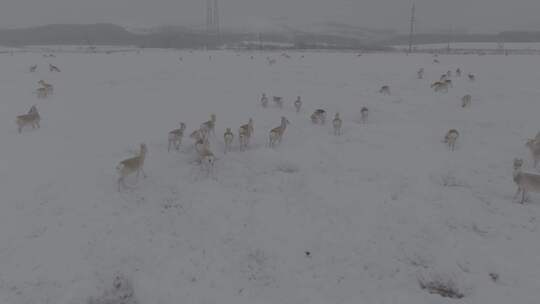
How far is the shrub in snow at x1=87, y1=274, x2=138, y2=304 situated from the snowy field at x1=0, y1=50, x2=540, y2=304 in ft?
0.20

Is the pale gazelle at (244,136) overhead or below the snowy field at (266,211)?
overhead

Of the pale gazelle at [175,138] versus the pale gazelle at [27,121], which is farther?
the pale gazelle at [27,121]

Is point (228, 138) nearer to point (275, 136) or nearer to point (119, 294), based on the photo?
point (275, 136)

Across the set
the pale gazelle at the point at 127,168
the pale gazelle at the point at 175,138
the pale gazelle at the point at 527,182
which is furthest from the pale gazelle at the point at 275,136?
the pale gazelle at the point at 527,182

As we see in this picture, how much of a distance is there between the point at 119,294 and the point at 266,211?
14.9 feet

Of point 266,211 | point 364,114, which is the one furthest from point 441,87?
point 266,211

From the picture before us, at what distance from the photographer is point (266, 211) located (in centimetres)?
1187

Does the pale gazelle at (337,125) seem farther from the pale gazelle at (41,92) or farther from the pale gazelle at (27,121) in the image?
the pale gazelle at (41,92)

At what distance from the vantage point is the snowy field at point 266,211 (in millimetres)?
9102

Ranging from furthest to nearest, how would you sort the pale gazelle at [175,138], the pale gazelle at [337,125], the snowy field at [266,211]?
the pale gazelle at [337,125]
the pale gazelle at [175,138]
the snowy field at [266,211]

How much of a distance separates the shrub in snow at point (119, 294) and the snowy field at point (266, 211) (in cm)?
6

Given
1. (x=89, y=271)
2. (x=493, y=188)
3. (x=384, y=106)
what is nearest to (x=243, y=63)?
(x=384, y=106)

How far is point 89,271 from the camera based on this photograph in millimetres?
9219

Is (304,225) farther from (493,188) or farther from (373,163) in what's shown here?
(493,188)
